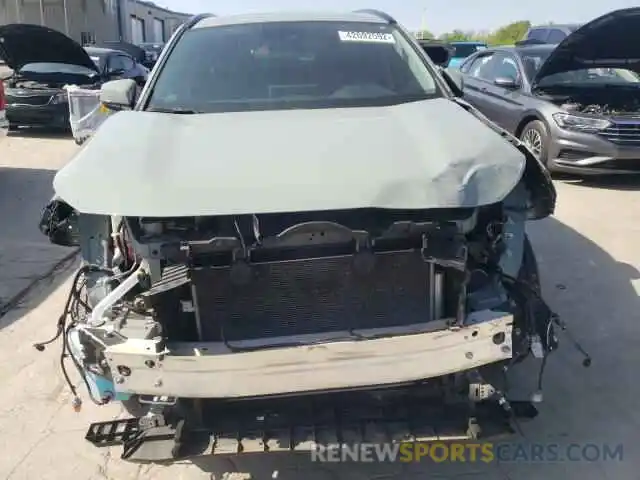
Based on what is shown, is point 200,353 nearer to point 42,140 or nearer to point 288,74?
point 288,74

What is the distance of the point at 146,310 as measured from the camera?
8.27 ft

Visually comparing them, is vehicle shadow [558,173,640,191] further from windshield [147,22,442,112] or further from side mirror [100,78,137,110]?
side mirror [100,78,137,110]

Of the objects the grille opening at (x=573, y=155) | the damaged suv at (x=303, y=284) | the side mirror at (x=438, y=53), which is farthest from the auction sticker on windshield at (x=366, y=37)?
the grille opening at (x=573, y=155)

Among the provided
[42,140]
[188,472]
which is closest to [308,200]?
[188,472]

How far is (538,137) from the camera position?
8.02 metres

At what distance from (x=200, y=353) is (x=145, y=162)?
0.82 m

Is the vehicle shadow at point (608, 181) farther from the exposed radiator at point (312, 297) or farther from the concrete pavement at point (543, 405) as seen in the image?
the exposed radiator at point (312, 297)

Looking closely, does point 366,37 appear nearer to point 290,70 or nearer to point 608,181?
point 290,70

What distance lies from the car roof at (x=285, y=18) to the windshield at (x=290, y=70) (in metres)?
0.09

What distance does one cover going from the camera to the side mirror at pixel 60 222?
3.02 meters

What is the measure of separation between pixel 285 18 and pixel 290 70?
2.21ft

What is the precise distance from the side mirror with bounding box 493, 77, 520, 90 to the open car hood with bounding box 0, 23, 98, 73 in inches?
256

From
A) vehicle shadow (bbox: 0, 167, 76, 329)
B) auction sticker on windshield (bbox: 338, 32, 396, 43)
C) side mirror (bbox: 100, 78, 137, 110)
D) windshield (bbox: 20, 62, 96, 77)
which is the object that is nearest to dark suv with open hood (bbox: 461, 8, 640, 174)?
auction sticker on windshield (bbox: 338, 32, 396, 43)

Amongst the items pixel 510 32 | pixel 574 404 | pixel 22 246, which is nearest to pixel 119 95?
pixel 22 246
